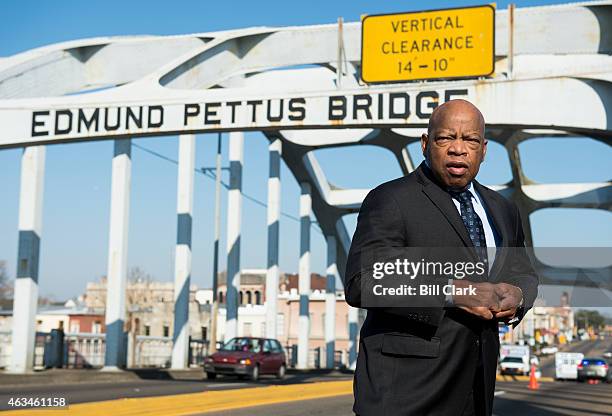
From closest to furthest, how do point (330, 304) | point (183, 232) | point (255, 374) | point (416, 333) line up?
point (416, 333) → point (255, 374) → point (183, 232) → point (330, 304)

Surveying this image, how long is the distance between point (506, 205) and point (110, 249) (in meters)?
21.5

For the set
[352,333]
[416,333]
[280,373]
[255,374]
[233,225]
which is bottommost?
[280,373]

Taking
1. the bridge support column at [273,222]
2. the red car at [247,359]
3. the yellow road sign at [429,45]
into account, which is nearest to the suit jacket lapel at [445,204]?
the yellow road sign at [429,45]

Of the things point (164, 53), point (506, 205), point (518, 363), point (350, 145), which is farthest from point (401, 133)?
point (506, 205)

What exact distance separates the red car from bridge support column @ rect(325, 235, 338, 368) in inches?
508

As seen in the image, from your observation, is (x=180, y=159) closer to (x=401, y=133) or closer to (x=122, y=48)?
(x=122, y=48)

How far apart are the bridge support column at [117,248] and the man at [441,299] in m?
21.4

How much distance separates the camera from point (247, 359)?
81.3ft

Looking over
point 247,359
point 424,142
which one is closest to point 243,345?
point 247,359

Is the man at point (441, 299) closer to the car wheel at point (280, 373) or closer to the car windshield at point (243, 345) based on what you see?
the car windshield at point (243, 345)

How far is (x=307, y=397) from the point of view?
14562 mm

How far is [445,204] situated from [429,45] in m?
12.7

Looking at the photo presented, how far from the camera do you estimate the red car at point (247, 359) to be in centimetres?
2447

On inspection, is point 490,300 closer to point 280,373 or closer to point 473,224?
point 473,224
